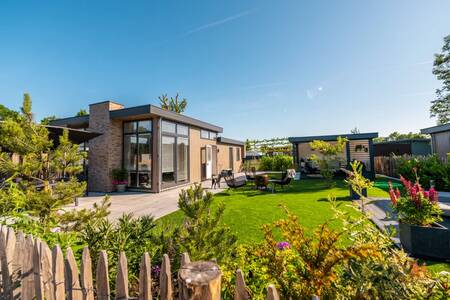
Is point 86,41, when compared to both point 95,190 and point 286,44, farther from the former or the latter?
point 286,44

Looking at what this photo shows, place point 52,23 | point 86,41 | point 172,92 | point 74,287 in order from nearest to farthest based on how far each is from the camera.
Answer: point 74,287
point 52,23
point 86,41
point 172,92

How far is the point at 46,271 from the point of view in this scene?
1.56m

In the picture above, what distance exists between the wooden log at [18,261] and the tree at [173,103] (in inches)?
1041

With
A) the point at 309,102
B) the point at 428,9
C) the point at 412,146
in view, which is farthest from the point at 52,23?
the point at 412,146

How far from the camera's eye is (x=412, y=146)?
19.4 metres

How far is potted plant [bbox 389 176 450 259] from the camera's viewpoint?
3.20 m

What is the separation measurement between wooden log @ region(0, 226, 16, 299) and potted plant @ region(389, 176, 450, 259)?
16.2 feet

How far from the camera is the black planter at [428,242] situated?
Result: 3.17 m

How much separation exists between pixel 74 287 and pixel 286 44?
37.8 ft

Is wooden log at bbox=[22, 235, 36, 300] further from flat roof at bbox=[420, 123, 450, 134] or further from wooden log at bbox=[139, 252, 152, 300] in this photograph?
flat roof at bbox=[420, 123, 450, 134]

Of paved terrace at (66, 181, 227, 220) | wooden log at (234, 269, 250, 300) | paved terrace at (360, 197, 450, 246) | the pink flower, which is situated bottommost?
paved terrace at (66, 181, 227, 220)

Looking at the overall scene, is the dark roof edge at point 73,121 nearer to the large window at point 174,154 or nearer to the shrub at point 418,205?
the large window at point 174,154

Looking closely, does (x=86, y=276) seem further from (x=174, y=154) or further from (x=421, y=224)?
(x=174, y=154)

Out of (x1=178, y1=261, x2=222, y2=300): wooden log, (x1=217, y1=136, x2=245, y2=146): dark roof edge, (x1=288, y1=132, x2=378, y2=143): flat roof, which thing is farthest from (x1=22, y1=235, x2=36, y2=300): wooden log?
(x1=288, y1=132, x2=378, y2=143): flat roof
